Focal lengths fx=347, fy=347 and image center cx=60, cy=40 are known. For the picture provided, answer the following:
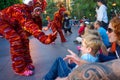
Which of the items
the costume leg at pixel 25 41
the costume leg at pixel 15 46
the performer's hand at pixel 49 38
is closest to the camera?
the performer's hand at pixel 49 38

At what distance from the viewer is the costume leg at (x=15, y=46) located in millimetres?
6637

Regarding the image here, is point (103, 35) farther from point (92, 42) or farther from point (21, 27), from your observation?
point (92, 42)

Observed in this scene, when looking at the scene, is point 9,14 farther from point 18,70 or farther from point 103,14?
point 103,14

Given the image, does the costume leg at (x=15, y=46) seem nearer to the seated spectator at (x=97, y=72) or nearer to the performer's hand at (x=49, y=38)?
the performer's hand at (x=49, y=38)

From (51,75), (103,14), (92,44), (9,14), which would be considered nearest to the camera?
(92,44)

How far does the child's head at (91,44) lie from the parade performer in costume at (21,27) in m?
1.97

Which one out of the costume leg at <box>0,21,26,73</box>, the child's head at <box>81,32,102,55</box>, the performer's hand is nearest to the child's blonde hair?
the child's head at <box>81,32,102,55</box>

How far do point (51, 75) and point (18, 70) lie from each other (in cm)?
255

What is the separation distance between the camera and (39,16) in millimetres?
6742

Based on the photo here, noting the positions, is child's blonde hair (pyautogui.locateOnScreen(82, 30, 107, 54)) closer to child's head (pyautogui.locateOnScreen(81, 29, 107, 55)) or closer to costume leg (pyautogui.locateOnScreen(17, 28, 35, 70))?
child's head (pyautogui.locateOnScreen(81, 29, 107, 55))

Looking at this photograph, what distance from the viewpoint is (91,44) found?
4.10 meters

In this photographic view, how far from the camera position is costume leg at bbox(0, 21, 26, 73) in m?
6.64

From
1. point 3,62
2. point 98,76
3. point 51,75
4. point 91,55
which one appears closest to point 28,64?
point 3,62

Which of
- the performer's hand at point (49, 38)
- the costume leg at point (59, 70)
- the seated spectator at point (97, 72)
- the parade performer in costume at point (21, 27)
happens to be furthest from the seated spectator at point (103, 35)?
the seated spectator at point (97, 72)
